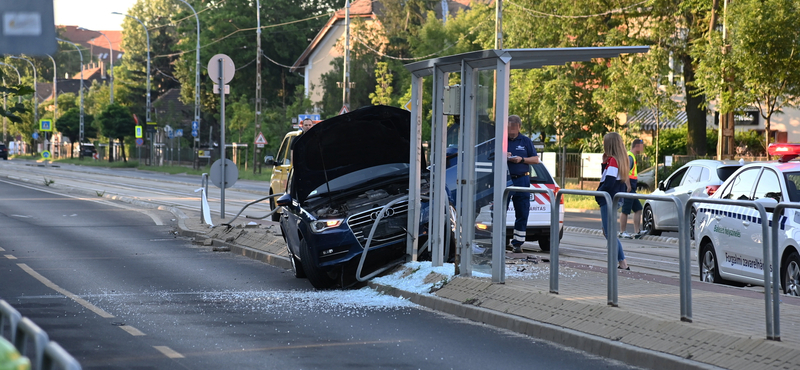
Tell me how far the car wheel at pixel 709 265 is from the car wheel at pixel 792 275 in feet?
4.43

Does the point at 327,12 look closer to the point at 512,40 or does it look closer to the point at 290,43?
the point at 290,43

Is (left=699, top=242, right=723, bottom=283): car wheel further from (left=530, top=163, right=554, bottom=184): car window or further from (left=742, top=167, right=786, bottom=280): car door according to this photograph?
(left=530, top=163, right=554, bottom=184): car window

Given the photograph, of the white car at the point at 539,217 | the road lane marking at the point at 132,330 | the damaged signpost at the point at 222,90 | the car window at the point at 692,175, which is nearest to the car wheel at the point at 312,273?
the white car at the point at 539,217

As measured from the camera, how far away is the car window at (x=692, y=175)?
1919 cm

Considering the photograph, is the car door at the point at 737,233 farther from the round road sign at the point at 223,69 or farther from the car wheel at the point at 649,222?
the round road sign at the point at 223,69

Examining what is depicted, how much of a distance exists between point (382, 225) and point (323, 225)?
67 cm

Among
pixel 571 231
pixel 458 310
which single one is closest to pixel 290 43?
pixel 571 231

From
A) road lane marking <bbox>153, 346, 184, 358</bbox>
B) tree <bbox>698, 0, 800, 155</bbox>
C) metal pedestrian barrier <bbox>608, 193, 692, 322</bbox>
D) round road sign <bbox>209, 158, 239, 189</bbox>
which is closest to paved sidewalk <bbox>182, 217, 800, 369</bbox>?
metal pedestrian barrier <bbox>608, 193, 692, 322</bbox>

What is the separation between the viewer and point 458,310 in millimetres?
9344

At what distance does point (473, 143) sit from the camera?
1007 centimetres

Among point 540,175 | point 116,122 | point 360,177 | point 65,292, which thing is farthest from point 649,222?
point 116,122

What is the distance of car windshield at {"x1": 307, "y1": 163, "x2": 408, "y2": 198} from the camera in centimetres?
1238

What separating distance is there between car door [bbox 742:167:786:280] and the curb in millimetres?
1884

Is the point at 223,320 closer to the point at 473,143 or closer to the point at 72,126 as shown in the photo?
the point at 473,143
